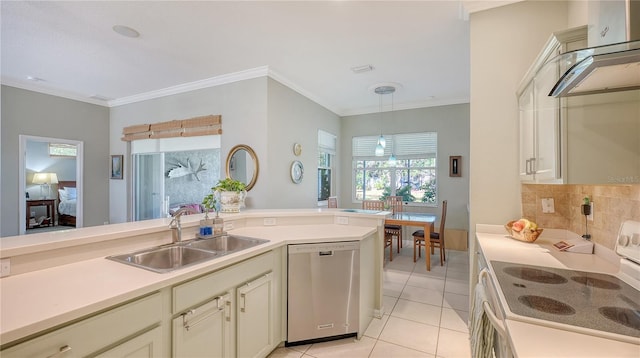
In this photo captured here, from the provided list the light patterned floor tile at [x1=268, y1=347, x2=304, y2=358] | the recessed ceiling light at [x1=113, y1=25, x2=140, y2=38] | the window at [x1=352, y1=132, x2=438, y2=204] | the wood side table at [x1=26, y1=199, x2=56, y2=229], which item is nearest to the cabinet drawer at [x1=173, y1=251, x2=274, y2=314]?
the light patterned floor tile at [x1=268, y1=347, x2=304, y2=358]

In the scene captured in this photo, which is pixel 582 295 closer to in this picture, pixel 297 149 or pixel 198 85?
pixel 297 149

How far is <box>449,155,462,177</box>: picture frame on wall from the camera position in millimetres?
5246

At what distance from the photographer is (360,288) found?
7.45 ft

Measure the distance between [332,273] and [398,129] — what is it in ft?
14.4

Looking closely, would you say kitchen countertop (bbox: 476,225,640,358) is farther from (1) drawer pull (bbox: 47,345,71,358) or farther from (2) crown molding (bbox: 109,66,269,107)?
(2) crown molding (bbox: 109,66,269,107)

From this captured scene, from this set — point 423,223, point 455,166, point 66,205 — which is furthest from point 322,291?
point 66,205

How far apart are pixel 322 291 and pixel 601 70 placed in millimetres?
2068

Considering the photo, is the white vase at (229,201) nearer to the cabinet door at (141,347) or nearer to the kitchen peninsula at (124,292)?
the kitchen peninsula at (124,292)

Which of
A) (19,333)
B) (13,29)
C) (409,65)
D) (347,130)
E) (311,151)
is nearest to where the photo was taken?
(19,333)

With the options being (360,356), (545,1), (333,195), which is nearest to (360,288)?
(360,356)

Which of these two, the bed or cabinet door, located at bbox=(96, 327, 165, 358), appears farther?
the bed

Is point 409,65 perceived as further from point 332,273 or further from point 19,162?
point 19,162

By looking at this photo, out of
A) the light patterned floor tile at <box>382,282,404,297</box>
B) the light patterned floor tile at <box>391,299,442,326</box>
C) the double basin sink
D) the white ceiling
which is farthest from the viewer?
the light patterned floor tile at <box>382,282,404,297</box>

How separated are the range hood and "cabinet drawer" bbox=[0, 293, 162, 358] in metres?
2.09
